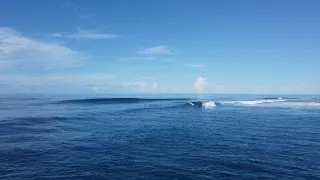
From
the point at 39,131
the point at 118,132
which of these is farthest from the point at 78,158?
the point at 39,131

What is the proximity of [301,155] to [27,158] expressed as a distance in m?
24.2

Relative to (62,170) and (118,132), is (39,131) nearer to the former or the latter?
(118,132)

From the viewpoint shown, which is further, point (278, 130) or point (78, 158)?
point (278, 130)

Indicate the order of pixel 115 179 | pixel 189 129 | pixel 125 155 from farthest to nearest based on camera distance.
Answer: pixel 189 129
pixel 125 155
pixel 115 179

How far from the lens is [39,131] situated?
38719 millimetres

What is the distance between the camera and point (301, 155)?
85.8 ft

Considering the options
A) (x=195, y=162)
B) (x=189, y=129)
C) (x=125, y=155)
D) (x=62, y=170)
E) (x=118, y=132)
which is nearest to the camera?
(x=62, y=170)

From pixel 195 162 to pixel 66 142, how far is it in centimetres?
1513

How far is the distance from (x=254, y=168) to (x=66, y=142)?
1974 centimetres

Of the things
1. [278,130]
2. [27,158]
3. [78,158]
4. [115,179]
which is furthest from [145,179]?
[278,130]

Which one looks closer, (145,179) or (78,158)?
(145,179)

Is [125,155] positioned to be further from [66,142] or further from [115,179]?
[66,142]

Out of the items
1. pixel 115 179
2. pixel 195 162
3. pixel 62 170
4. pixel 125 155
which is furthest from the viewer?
pixel 125 155

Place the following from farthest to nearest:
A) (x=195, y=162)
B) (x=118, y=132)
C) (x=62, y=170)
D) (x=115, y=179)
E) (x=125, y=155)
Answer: (x=118, y=132), (x=125, y=155), (x=195, y=162), (x=62, y=170), (x=115, y=179)
